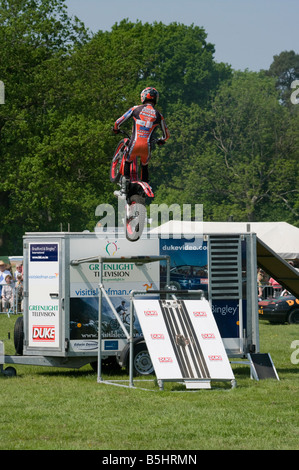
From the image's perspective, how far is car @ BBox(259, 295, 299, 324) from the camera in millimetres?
28109

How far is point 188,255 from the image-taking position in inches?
630

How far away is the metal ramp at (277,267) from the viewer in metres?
16.4

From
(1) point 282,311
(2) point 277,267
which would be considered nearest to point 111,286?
(2) point 277,267

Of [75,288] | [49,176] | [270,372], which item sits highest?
[49,176]

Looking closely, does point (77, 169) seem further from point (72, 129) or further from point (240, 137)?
point (240, 137)

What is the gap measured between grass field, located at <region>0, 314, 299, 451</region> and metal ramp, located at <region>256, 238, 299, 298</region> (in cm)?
215

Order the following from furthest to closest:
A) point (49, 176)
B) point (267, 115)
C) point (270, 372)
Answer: point (267, 115)
point (49, 176)
point (270, 372)

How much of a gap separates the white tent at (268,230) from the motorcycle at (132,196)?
21385mm

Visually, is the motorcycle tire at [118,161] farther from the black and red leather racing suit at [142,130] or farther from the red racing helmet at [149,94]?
the red racing helmet at [149,94]

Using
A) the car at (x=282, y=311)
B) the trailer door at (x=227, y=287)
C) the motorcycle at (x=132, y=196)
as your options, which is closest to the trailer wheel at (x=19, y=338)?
the trailer door at (x=227, y=287)
